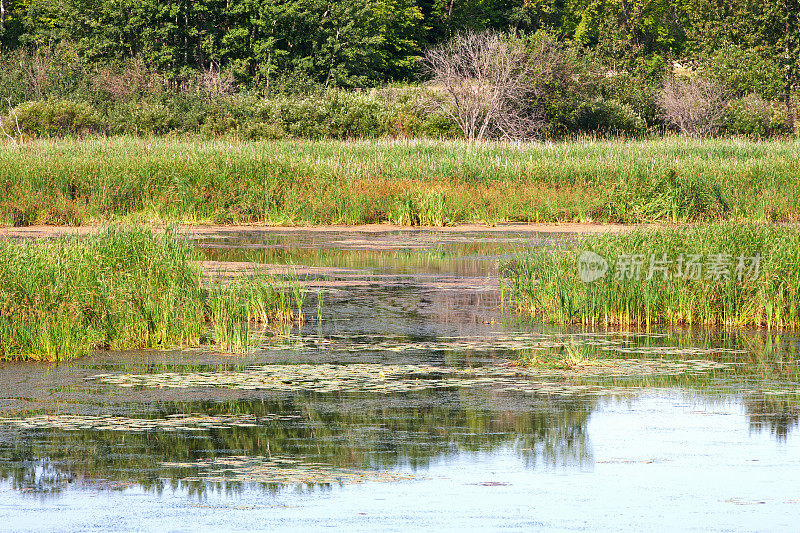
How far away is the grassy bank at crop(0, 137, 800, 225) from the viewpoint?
24.2 metres

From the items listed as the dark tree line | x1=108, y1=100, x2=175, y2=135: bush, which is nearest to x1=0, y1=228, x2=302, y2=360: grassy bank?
x1=108, y1=100, x2=175, y2=135: bush

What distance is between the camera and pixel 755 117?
52.6 meters

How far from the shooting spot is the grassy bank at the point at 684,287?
1245cm

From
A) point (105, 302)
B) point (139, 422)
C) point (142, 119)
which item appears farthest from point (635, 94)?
point (139, 422)

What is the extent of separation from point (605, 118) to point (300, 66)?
15.1 metres

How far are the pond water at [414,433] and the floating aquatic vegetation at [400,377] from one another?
39 millimetres

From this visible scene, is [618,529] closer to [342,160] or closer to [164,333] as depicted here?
[164,333]

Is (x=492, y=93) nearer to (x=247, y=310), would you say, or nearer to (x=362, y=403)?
(x=247, y=310)

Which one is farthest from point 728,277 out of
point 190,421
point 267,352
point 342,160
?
point 342,160

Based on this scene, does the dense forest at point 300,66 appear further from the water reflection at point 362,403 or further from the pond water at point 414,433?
the pond water at point 414,433

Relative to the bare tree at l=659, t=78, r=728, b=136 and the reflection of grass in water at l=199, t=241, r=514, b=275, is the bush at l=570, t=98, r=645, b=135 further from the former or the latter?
the reflection of grass in water at l=199, t=241, r=514, b=275

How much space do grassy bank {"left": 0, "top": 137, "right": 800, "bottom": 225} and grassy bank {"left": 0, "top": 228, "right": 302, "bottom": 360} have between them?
36.5ft

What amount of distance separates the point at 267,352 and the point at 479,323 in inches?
111

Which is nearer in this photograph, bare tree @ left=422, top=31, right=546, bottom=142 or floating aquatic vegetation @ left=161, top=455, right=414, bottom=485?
floating aquatic vegetation @ left=161, top=455, right=414, bottom=485
